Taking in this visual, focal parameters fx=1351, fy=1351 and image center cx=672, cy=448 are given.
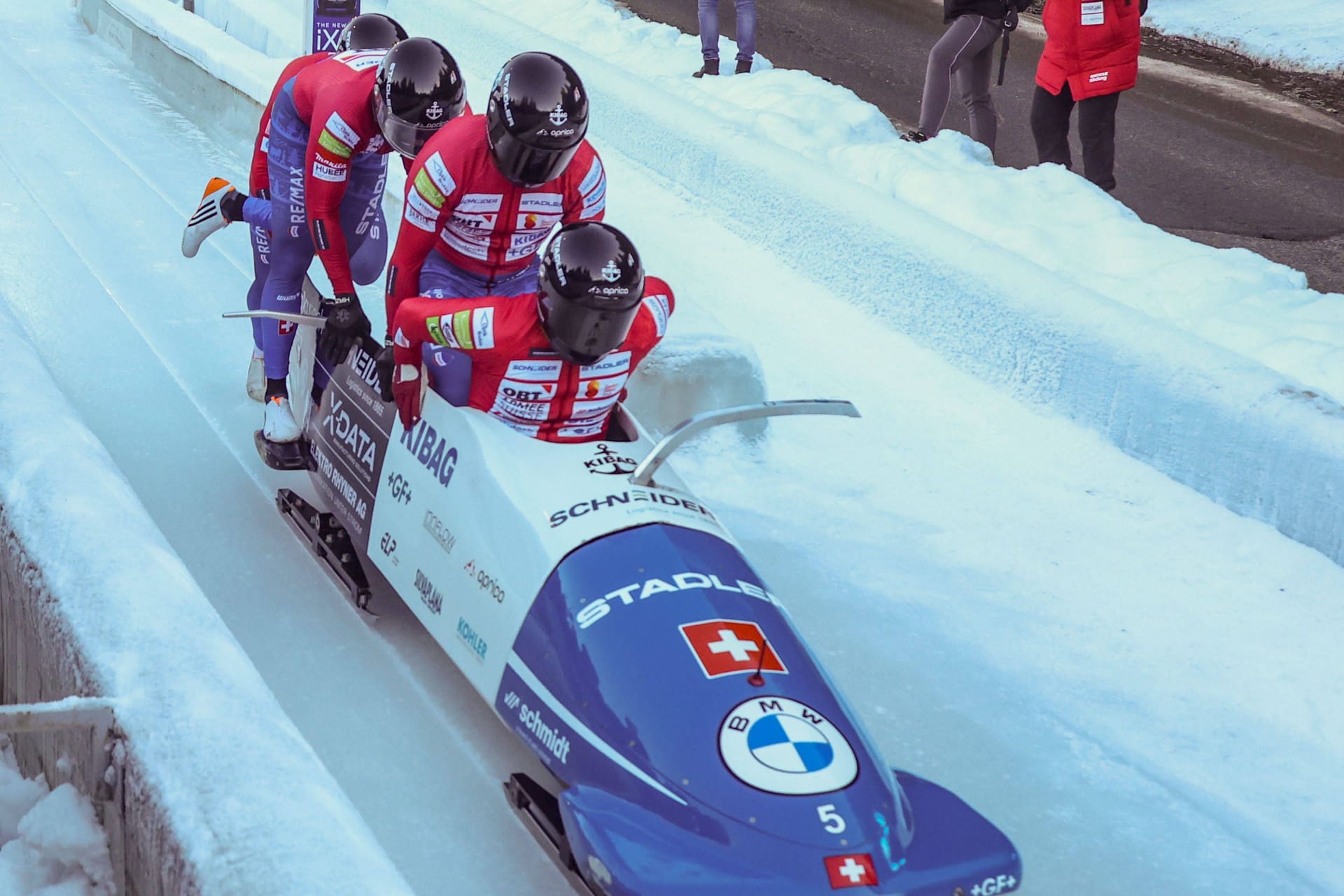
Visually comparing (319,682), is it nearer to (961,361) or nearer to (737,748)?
(737,748)

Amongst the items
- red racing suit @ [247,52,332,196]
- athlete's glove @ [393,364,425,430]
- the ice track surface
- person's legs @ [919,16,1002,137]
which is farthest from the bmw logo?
person's legs @ [919,16,1002,137]

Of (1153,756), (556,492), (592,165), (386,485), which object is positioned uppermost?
(592,165)

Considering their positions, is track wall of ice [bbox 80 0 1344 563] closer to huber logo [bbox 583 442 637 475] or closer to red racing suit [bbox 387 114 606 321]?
red racing suit [bbox 387 114 606 321]

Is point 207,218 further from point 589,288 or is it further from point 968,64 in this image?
point 968,64

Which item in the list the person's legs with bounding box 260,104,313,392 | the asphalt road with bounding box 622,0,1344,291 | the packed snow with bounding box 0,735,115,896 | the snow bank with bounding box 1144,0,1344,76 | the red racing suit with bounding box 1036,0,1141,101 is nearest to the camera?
the packed snow with bounding box 0,735,115,896

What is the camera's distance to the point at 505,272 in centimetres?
329

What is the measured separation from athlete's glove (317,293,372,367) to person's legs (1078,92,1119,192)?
3.03 metres

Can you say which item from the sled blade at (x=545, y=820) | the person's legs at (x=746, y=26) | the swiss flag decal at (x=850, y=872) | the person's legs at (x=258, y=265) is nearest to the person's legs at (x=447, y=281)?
the person's legs at (x=258, y=265)

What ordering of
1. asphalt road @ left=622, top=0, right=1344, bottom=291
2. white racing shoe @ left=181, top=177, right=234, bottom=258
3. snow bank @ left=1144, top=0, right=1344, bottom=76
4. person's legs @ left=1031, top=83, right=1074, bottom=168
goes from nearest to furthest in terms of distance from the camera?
white racing shoe @ left=181, top=177, right=234, bottom=258 < person's legs @ left=1031, top=83, right=1074, bottom=168 < asphalt road @ left=622, top=0, right=1344, bottom=291 < snow bank @ left=1144, top=0, right=1344, bottom=76

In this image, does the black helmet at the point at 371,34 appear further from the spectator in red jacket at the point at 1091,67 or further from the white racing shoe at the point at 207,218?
the spectator in red jacket at the point at 1091,67

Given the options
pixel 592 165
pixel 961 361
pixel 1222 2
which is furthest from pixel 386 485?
pixel 1222 2

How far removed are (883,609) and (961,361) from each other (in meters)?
1.33

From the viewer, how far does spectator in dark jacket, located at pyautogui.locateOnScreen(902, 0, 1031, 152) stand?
5.55 metres

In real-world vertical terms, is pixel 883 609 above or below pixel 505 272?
below
